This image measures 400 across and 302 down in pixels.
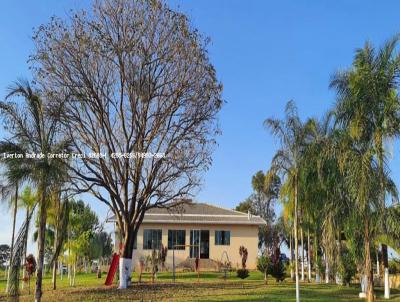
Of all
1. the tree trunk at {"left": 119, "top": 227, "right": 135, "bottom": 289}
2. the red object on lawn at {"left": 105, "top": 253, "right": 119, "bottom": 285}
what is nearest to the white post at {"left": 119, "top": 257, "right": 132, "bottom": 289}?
the tree trunk at {"left": 119, "top": 227, "right": 135, "bottom": 289}

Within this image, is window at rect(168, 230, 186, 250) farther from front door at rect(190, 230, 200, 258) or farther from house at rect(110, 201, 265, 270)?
front door at rect(190, 230, 200, 258)

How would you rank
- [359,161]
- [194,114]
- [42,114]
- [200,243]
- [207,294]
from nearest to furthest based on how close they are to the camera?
[359,161] → [42,114] → [207,294] → [194,114] → [200,243]

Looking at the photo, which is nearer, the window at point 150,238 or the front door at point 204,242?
the window at point 150,238

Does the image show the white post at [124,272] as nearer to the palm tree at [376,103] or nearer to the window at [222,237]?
the palm tree at [376,103]

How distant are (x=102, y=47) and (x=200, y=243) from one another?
21482mm

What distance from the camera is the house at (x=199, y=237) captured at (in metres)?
39.5

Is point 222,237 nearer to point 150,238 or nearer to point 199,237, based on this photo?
point 199,237

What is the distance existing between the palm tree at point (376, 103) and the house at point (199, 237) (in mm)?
25226

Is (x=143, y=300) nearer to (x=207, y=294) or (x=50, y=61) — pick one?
(x=207, y=294)

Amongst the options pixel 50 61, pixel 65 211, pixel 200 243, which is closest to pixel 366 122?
pixel 65 211

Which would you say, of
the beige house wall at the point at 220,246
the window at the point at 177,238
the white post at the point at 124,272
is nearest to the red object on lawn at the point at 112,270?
the white post at the point at 124,272

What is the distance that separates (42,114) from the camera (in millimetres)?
15891

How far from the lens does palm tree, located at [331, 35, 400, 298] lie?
583 inches

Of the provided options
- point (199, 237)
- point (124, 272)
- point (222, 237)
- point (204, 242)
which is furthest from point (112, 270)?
point (222, 237)
